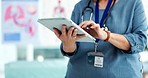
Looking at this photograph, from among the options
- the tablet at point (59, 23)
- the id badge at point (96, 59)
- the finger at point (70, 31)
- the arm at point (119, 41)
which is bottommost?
the id badge at point (96, 59)

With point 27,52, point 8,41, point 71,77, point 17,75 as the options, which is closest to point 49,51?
point 27,52

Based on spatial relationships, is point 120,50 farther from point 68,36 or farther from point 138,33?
point 68,36

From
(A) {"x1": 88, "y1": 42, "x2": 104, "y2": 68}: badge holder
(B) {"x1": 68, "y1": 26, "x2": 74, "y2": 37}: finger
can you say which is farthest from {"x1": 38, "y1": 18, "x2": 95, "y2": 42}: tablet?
(A) {"x1": 88, "y1": 42, "x2": 104, "y2": 68}: badge holder

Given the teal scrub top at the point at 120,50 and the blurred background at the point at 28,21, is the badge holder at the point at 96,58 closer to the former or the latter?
the teal scrub top at the point at 120,50

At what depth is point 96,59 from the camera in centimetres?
117

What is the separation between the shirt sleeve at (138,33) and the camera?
113 cm

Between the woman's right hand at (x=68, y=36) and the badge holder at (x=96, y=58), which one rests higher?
the woman's right hand at (x=68, y=36)

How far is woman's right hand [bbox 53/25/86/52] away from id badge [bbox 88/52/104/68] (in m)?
0.09

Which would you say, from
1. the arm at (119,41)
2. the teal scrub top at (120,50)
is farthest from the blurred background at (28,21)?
the arm at (119,41)

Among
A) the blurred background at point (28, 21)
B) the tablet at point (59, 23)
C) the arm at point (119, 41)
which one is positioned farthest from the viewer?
the blurred background at point (28, 21)

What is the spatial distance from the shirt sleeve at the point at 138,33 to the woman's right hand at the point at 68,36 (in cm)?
23

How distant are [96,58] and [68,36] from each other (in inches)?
7.0

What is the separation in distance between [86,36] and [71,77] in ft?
0.95

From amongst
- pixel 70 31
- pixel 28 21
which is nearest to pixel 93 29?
pixel 70 31
